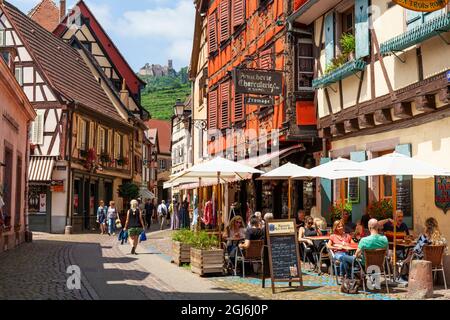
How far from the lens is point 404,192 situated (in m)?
13.1

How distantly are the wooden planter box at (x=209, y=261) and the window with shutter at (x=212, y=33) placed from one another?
16.2 meters

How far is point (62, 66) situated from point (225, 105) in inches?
513

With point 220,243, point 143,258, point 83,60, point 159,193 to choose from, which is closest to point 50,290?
point 220,243

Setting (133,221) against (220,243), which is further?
(133,221)

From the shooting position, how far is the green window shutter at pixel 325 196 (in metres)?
17.0

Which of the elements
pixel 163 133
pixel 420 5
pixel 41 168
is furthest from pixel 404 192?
pixel 163 133

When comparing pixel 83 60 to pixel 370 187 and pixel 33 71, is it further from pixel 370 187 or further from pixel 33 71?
pixel 370 187

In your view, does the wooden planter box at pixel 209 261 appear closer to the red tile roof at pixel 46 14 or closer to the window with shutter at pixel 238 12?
the window with shutter at pixel 238 12

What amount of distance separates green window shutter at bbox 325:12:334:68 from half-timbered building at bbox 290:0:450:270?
0.03m

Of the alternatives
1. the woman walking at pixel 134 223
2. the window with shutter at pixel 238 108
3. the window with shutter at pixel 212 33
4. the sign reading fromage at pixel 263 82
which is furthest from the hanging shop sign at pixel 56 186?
the sign reading fromage at pixel 263 82

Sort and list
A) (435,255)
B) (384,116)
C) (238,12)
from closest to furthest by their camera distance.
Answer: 1. (435,255)
2. (384,116)
3. (238,12)

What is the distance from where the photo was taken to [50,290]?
429 inches

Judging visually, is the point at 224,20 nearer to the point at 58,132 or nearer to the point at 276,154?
the point at 276,154

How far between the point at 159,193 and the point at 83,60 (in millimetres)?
38452
